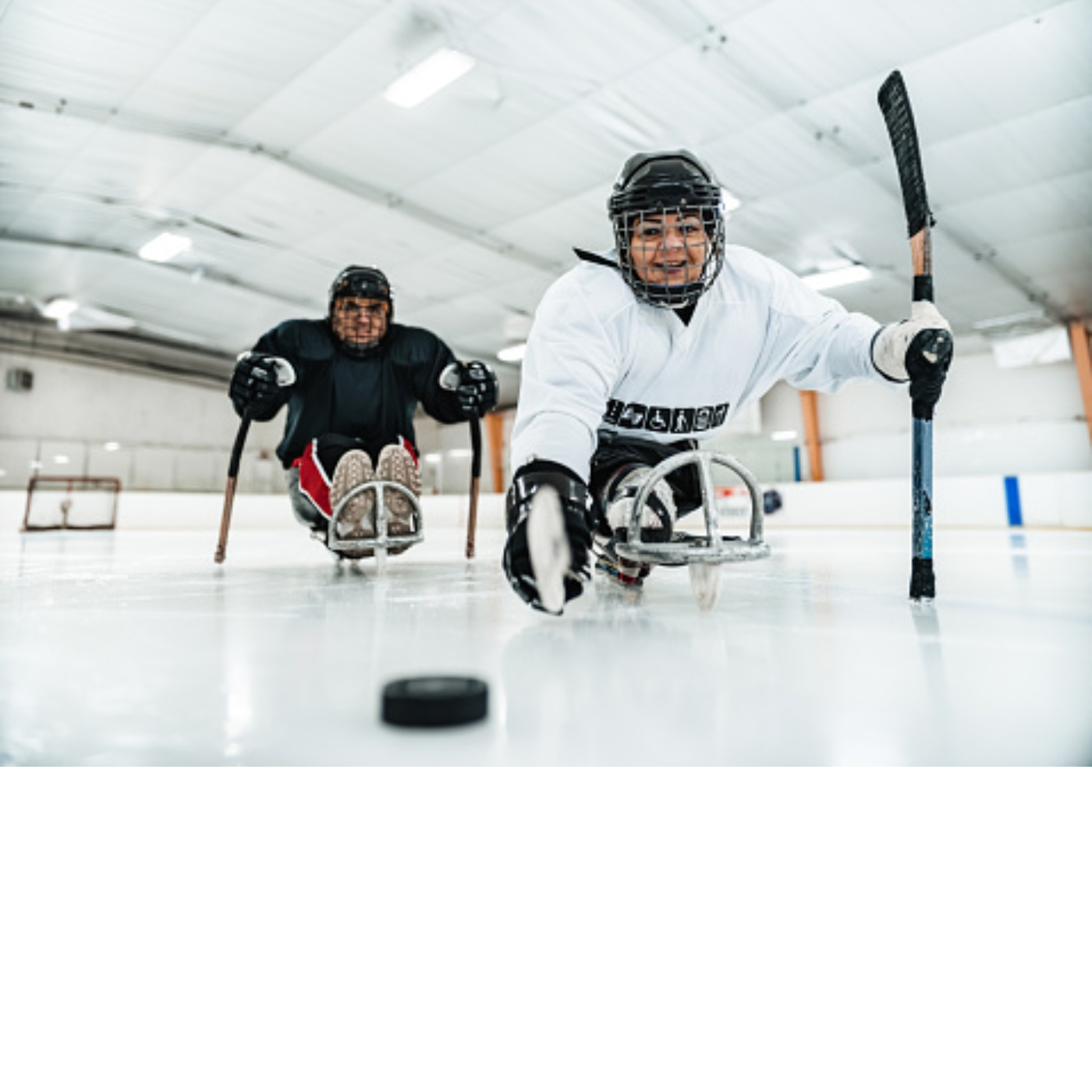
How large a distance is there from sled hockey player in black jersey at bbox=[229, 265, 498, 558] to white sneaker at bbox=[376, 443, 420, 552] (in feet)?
0.10

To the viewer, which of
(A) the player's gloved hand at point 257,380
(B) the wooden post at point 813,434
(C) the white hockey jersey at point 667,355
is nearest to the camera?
(C) the white hockey jersey at point 667,355

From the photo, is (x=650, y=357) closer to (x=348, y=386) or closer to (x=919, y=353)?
(x=919, y=353)

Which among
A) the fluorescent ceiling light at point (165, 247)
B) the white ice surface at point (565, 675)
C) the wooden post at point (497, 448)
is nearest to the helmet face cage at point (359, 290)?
the white ice surface at point (565, 675)

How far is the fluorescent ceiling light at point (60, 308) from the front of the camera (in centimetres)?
1153

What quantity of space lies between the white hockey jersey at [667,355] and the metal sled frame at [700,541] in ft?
0.66

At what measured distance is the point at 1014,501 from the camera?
9.57 m

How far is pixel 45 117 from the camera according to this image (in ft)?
20.1

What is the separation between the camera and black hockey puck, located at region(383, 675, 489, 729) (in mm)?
736

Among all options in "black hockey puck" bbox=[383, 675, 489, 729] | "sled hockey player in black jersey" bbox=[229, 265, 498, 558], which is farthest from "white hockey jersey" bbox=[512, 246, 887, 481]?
"sled hockey player in black jersey" bbox=[229, 265, 498, 558]

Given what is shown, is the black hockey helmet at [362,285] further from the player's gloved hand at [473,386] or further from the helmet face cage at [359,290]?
the player's gloved hand at [473,386]

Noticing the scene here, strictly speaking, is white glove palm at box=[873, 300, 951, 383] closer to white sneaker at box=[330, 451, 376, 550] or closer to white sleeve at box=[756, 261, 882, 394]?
white sleeve at box=[756, 261, 882, 394]
